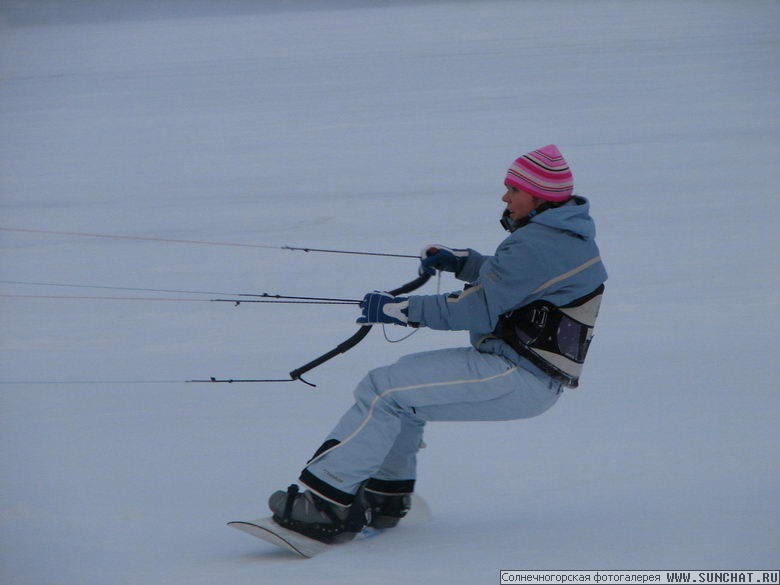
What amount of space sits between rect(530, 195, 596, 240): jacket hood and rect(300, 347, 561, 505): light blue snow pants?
1.16 ft

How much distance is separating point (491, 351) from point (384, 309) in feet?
0.94

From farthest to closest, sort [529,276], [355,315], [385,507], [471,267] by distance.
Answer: [355,315] → [471,267] → [385,507] → [529,276]

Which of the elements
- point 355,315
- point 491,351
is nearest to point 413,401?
point 491,351

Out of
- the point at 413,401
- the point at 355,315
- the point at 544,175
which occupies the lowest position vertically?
the point at 413,401

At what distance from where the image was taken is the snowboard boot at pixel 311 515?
2631 millimetres

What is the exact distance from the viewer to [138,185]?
8234 millimetres

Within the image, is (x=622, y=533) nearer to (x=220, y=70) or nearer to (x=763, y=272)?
(x=763, y=272)

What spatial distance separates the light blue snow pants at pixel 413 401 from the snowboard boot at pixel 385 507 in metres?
0.19

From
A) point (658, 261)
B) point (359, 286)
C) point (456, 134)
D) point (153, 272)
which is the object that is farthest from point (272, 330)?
point (456, 134)

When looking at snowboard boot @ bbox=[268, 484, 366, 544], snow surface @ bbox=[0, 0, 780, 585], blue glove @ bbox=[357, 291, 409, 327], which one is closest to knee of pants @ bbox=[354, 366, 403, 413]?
blue glove @ bbox=[357, 291, 409, 327]

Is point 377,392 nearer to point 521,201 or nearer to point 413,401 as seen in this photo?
point 413,401

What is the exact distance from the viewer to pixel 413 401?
260 centimetres

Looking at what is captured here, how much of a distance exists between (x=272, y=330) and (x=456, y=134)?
5.35 metres

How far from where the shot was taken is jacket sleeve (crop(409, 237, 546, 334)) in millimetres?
2488
